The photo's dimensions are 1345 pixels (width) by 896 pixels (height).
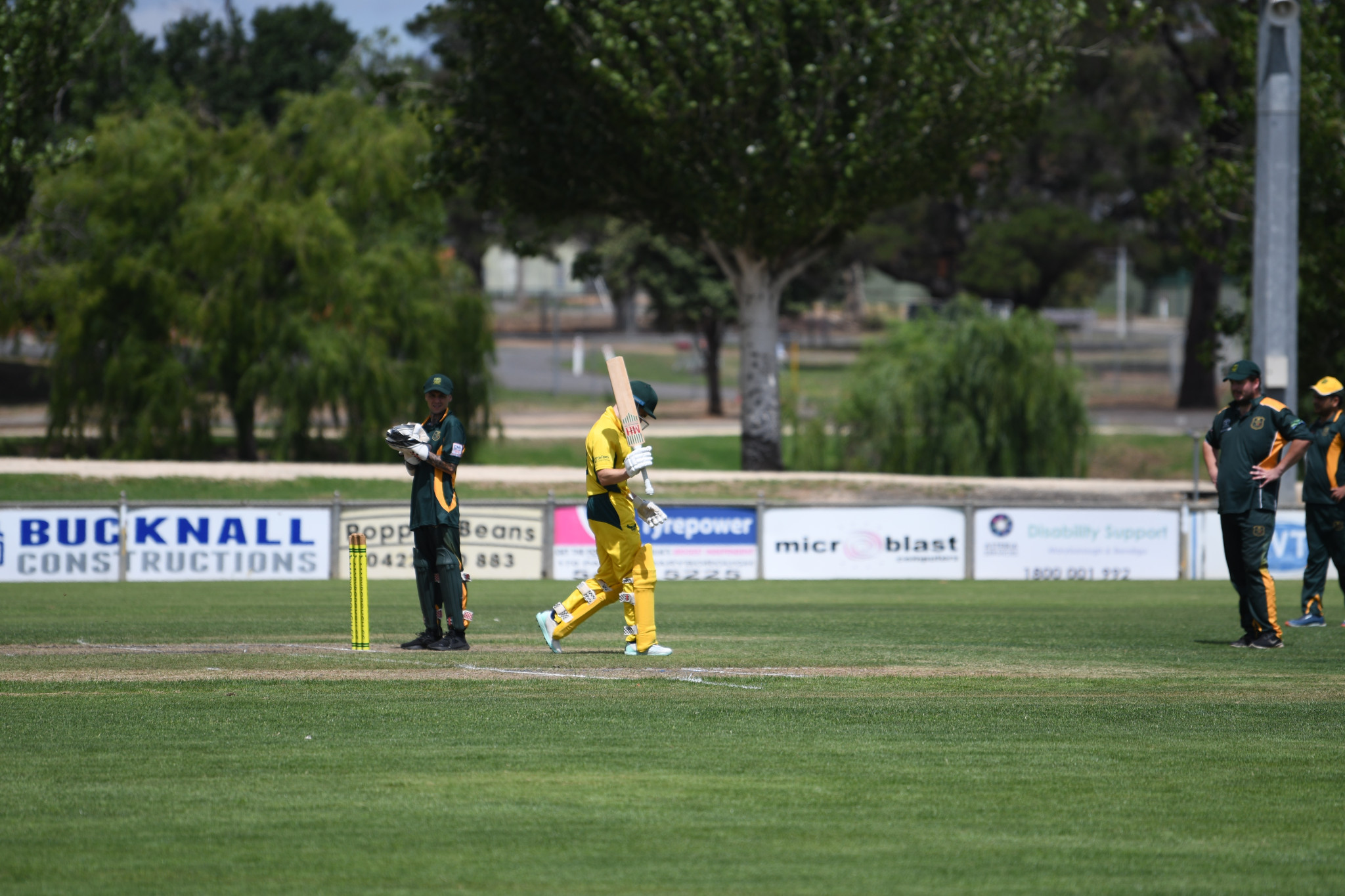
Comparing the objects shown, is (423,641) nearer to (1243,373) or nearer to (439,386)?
(439,386)

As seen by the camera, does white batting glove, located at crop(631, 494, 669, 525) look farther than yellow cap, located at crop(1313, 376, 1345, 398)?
No

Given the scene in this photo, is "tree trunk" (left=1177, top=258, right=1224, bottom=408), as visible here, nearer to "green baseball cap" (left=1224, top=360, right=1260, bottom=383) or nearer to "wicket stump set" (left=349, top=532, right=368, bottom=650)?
"green baseball cap" (left=1224, top=360, right=1260, bottom=383)

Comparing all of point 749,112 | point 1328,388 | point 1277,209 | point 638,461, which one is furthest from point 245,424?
point 638,461

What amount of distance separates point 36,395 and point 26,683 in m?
55.6

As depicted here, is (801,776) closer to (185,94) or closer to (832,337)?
(185,94)

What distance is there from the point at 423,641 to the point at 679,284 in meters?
47.3

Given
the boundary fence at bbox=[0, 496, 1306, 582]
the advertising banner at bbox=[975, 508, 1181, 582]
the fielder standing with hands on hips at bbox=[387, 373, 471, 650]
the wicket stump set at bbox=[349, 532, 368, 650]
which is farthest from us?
the advertising banner at bbox=[975, 508, 1181, 582]

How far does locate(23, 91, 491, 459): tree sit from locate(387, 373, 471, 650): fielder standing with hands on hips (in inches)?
1020

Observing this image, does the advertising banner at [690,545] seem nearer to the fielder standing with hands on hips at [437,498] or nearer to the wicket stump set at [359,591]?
the wicket stump set at [359,591]

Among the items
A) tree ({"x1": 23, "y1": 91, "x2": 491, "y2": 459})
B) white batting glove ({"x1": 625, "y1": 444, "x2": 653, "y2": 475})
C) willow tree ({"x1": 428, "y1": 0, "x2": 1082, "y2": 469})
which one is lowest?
white batting glove ({"x1": 625, "y1": 444, "x2": 653, "y2": 475})

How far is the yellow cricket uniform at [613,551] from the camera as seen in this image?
10.9m

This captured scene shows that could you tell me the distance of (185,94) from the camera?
6544 centimetres

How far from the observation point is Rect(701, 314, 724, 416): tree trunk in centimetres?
5838

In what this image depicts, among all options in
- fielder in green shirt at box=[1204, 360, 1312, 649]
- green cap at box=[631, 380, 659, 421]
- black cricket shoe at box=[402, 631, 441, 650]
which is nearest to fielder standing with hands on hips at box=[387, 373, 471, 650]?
black cricket shoe at box=[402, 631, 441, 650]
